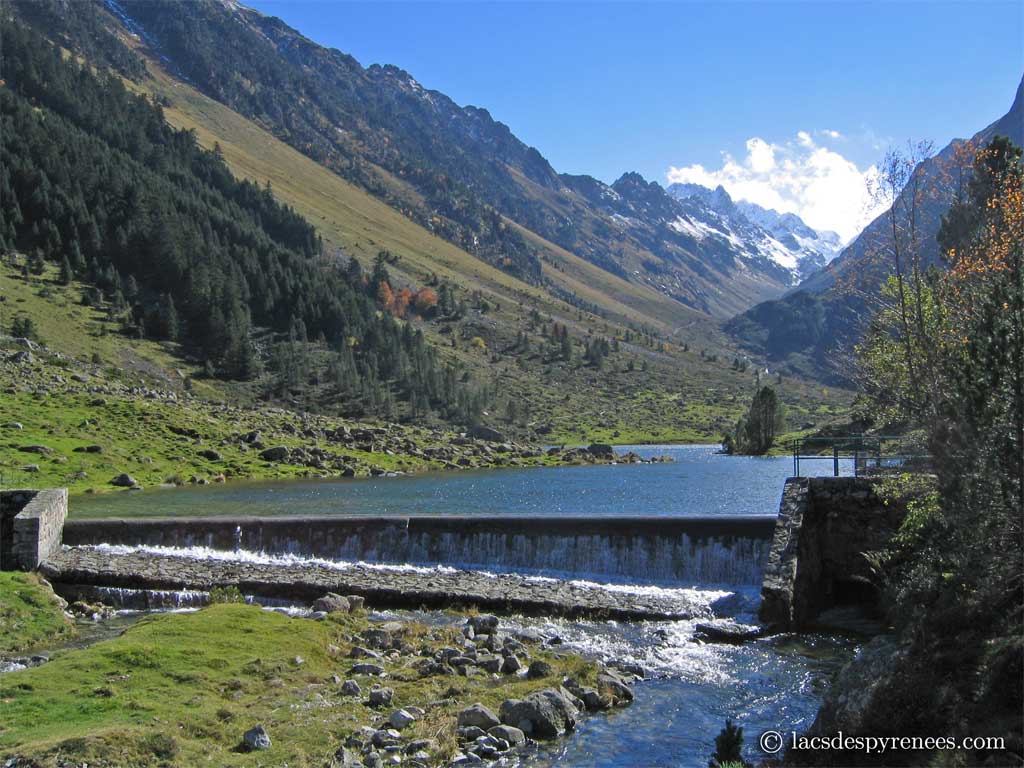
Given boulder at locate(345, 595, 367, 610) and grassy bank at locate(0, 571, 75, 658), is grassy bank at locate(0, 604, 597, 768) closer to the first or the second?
grassy bank at locate(0, 571, 75, 658)

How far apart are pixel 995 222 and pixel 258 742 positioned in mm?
20715

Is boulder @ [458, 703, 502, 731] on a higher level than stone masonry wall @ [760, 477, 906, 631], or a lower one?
lower

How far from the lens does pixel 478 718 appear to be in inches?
674

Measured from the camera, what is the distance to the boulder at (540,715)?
56.5 feet

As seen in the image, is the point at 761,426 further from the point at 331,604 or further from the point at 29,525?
the point at 29,525

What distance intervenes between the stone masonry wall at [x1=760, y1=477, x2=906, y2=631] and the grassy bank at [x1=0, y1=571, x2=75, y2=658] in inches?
931

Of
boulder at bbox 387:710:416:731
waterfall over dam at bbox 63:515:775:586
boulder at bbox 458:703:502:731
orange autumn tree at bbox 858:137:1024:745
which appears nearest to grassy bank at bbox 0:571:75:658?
boulder at bbox 387:710:416:731

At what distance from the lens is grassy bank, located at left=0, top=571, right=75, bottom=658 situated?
23.0 meters

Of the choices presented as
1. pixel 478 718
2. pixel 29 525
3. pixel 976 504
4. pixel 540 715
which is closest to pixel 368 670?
pixel 478 718

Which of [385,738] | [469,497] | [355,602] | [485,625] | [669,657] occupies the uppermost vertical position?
[385,738]

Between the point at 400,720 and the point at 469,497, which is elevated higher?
the point at 400,720

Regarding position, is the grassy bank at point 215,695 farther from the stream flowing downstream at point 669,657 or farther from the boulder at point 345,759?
the stream flowing downstream at point 669,657

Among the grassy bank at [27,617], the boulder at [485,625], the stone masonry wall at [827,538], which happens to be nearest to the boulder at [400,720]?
the boulder at [485,625]

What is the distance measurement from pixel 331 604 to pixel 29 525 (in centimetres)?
1495
